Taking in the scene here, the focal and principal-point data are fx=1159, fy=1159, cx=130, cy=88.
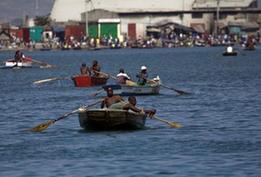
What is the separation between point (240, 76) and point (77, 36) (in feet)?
385

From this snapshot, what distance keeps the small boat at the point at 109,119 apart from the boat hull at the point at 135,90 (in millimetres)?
14368

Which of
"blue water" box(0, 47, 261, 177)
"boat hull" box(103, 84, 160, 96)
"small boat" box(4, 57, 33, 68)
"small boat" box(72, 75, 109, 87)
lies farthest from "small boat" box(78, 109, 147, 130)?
"small boat" box(4, 57, 33, 68)

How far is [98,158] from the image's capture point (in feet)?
103

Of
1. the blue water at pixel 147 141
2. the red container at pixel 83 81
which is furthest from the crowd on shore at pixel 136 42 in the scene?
the blue water at pixel 147 141

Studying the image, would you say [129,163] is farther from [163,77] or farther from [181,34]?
[181,34]

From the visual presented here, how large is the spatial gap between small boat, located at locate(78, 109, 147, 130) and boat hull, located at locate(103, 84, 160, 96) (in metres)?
14.4

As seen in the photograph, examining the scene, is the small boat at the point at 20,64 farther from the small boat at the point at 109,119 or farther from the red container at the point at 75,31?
the red container at the point at 75,31

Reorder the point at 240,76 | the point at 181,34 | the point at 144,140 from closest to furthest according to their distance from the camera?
the point at 144,140, the point at 240,76, the point at 181,34

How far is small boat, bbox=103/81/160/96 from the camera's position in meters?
51.8

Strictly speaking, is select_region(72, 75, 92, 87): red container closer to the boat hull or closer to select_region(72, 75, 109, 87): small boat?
select_region(72, 75, 109, 87): small boat

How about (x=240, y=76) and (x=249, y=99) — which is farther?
(x=240, y=76)

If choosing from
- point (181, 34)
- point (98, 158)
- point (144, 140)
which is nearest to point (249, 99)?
point (144, 140)

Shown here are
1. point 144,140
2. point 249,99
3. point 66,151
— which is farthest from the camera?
point 249,99

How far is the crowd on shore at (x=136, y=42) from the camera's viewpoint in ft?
630
